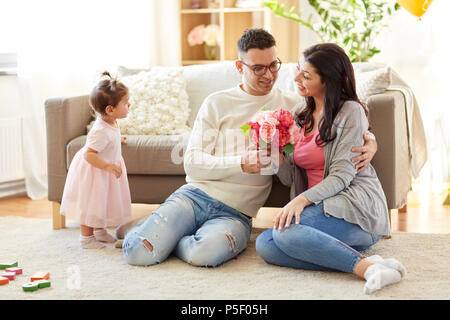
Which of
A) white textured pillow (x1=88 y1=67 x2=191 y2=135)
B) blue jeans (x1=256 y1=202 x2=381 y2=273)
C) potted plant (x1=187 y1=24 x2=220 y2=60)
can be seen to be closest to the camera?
blue jeans (x1=256 y1=202 x2=381 y2=273)

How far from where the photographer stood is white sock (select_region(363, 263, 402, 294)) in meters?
2.04

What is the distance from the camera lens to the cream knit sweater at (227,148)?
247 cm

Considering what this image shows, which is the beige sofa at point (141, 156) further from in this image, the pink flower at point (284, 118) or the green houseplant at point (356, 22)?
the green houseplant at point (356, 22)

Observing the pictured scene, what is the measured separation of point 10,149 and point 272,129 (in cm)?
238

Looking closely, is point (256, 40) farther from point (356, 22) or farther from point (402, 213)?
point (356, 22)

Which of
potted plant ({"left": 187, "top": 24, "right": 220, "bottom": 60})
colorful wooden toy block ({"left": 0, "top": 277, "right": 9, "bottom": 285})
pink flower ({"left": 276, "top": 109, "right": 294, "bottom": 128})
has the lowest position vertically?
colorful wooden toy block ({"left": 0, "top": 277, "right": 9, "bottom": 285})

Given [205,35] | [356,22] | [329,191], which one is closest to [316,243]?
[329,191]

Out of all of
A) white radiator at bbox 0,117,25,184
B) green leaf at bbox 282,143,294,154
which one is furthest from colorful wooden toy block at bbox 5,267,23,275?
white radiator at bbox 0,117,25,184

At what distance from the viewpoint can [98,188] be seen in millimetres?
2740

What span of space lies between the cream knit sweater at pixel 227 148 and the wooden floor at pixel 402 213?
678 mm

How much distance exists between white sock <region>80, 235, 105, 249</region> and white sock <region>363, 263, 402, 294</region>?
1194mm

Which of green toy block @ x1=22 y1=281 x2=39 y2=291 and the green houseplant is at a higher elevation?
the green houseplant

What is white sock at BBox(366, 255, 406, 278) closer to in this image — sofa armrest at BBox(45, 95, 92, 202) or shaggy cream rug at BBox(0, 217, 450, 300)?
shaggy cream rug at BBox(0, 217, 450, 300)

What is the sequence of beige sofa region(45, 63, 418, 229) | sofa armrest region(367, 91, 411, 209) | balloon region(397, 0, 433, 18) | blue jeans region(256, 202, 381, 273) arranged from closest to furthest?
blue jeans region(256, 202, 381, 273), sofa armrest region(367, 91, 411, 209), beige sofa region(45, 63, 418, 229), balloon region(397, 0, 433, 18)
